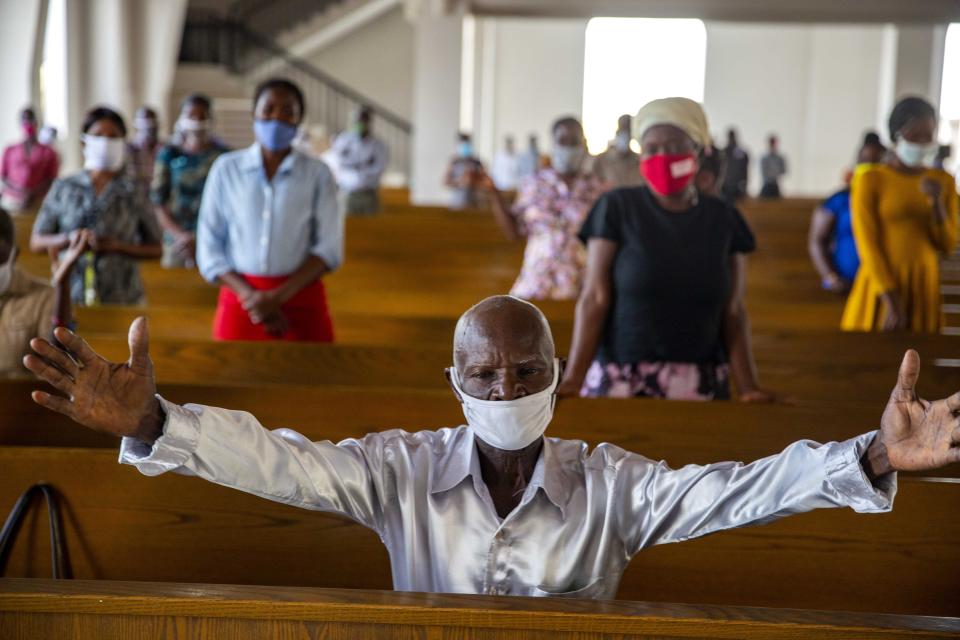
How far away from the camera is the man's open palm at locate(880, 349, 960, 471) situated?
59.5 inches

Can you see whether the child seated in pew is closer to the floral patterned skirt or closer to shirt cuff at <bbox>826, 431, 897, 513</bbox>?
the floral patterned skirt

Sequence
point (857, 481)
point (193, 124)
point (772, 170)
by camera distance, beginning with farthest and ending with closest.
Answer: point (772, 170) → point (193, 124) → point (857, 481)

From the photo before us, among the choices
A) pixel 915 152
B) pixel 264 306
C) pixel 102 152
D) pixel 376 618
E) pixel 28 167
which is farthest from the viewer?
pixel 28 167

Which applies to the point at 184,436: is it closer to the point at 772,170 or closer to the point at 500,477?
the point at 500,477

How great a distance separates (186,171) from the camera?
533cm

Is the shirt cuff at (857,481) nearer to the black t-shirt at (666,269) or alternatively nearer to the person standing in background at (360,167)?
the black t-shirt at (666,269)

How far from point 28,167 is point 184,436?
7296 millimetres

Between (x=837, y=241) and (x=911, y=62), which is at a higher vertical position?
(x=911, y=62)

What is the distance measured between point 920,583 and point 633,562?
0.56 m

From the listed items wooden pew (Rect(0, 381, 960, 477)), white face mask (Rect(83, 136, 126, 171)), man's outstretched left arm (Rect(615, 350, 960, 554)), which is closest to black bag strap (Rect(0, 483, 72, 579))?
wooden pew (Rect(0, 381, 960, 477))

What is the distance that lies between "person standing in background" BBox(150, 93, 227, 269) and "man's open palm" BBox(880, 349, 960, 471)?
4.09m

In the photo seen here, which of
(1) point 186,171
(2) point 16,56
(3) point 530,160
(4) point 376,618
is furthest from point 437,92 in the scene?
(4) point 376,618

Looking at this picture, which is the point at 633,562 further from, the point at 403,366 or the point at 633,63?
the point at 633,63

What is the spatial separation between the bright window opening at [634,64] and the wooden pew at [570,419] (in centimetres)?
1711
